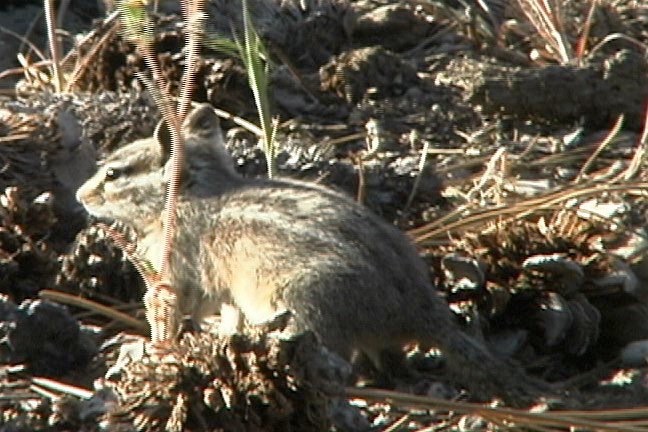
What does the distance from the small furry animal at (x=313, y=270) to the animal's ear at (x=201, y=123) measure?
18 centimetres

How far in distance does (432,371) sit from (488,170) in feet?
5.22

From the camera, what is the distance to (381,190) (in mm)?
6473

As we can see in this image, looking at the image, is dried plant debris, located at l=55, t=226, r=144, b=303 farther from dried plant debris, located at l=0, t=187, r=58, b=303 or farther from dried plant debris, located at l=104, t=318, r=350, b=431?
dried plant debris, located at l=104, t=318, r=350, b=431

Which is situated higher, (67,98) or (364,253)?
(364,253)

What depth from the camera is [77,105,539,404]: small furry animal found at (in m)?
4.79

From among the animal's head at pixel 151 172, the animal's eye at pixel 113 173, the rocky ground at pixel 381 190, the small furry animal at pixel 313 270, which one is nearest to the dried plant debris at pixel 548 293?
the rocky ground at pixel 381 190

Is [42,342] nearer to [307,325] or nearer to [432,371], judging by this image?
[307,325]

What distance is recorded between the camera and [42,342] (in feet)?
16.3

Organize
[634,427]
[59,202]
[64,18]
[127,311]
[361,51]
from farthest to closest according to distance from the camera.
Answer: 1. [64,18]
2. [361,51]
3. [59,202]
4. [127,311]
5. [634,427]

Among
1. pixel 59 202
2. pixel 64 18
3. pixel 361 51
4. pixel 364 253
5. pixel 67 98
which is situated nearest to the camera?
pixel 364 253

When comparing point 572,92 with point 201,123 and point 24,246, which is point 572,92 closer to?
point 201,123

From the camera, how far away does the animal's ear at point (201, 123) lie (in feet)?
19.0

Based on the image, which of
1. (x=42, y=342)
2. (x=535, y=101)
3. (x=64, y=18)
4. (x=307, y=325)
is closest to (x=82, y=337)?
(x=42, y=342)

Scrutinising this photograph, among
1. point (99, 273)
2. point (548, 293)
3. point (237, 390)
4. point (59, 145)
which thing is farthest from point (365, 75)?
point (237, 390)
